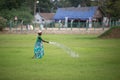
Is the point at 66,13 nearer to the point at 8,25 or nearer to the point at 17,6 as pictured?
the point at 17,6

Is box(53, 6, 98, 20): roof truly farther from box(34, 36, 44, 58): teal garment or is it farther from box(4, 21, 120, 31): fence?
box(34, 36, 44, 58): teal garment

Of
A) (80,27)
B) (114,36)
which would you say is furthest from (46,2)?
(114,36)

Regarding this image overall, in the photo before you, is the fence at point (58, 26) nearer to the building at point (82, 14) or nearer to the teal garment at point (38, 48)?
the building at point (82, 14)

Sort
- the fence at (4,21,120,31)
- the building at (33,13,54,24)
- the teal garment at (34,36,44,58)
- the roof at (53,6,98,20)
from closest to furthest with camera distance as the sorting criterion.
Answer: the teal garment at (34,36,44,58) < the fence at (4,21,120,31) < the roof at (53,6,98,20) < the building at (33,13,54,24)

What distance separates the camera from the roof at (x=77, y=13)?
91.9 m

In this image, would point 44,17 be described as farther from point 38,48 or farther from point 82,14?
point 38,48

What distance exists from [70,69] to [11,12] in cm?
6433

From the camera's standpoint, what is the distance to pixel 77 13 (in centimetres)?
9375

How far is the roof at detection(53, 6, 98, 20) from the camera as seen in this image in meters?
91.9

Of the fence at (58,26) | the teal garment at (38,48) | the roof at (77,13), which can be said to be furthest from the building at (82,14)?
the teal garment at (38,48)

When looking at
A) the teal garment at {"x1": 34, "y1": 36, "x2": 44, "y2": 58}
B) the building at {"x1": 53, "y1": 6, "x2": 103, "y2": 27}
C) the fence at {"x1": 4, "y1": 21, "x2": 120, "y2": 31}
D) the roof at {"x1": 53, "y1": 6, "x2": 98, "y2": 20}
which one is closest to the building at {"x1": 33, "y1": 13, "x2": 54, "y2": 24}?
the roof at {"x1": 53, "y1": 6, "x2": 98, "y2": 20}

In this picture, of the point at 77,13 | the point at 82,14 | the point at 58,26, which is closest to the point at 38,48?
the point at 58,26

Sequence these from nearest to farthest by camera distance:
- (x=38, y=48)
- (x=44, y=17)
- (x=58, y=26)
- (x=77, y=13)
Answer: (x=38, y=48) < (x=58, y=26) < (x=77, y=13) < (x=44, y=17)

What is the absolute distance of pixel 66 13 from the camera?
96125 mm
